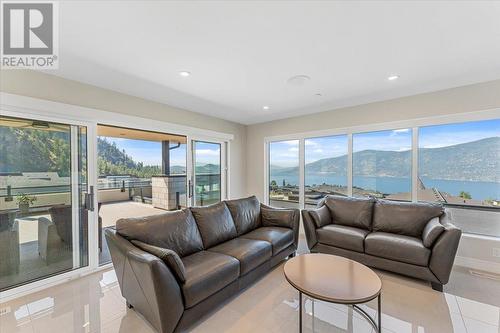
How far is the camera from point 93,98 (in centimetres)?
A: 294

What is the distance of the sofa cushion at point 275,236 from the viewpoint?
288 cm

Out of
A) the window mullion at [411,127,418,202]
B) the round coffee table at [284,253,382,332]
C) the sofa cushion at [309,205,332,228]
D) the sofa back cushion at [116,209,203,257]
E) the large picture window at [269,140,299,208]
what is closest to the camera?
the round coffee table at [284,253,382,332]

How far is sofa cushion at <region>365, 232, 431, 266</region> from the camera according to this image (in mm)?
2477

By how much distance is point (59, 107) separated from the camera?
8.55 ft

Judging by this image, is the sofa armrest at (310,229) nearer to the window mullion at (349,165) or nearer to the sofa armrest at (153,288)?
the window mullion at (349,165)

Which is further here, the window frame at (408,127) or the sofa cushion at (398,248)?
the window frame at (408,127)

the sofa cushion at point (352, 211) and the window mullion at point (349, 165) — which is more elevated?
the window mullion at point (349, 165)

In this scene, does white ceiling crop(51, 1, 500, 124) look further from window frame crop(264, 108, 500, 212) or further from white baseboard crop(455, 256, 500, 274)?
white baseboard crop(455, 256, 500, 274)

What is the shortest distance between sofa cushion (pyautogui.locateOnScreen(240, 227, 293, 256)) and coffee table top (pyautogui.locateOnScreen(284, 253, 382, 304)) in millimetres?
625

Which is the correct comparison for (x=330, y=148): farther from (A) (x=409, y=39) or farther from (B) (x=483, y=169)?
(A) (x=409, y=39)

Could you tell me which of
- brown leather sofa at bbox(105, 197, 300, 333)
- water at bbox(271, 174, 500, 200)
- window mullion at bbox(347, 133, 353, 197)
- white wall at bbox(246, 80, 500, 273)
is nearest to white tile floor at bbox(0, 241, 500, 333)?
brown leather sofa at bbox(105, 197, 300, 333)

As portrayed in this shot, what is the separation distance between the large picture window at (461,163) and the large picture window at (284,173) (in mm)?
2239

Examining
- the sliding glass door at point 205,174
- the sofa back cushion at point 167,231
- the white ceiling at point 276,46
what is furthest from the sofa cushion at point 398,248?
the sliding glass door at point 205,174

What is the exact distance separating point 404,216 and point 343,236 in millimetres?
930
